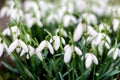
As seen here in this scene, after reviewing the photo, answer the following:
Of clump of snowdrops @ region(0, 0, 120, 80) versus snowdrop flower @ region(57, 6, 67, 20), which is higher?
snowdrop flower @ region(57, 6, 67, 20)

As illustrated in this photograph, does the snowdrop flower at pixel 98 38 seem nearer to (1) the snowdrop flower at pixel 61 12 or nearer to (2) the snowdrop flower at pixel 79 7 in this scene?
(1) the snowdrop flower at pixel 61 12

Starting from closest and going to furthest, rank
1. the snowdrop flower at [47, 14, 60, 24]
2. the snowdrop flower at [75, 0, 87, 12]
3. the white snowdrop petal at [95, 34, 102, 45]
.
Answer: the white snowdrop petal at [95, 34, 102, 45] → the snowdrop flower at [47, 14, 60, 24] → the snowdrop flower at [75, 0, 87, 12]

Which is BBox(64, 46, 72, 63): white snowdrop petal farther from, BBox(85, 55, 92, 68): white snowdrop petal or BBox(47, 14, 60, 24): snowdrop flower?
BBox(47, 14, 60, 24): snowdrop flower

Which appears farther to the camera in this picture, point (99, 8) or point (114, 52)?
point (99, 8)

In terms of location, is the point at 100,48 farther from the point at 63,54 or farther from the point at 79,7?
the point at 79,7

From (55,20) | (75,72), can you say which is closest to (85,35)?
(75,72)

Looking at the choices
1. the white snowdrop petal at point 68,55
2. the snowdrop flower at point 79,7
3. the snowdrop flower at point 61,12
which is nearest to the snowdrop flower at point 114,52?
the white snowdrop petal at point 68,55

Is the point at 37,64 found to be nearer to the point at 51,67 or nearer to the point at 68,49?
the point at 51,67

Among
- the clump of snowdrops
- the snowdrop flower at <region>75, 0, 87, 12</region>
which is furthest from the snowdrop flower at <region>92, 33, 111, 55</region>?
the snowdrop flower at <region>75, 0, 87, 12</region>

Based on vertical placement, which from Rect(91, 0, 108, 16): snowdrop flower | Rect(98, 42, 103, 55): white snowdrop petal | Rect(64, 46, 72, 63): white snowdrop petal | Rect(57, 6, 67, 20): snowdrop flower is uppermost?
Rect(91, 0, 108, 16): snowdrop flower

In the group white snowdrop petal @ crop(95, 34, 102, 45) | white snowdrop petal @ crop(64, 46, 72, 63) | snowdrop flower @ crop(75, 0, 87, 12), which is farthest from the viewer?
snowdrop flower @ crop(75, 0, 87, 12)

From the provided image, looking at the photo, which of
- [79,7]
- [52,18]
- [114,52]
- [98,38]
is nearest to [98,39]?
[98,38]
